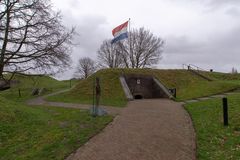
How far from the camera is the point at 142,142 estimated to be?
8406 millimetres

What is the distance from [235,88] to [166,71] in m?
10.1

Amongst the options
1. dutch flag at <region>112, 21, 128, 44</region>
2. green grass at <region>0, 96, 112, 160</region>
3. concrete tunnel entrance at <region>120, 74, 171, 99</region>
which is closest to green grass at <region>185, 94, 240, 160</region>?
green grass at <region>0, 96, 112, 160</region>

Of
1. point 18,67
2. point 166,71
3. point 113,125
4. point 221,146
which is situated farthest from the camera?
point 166,71

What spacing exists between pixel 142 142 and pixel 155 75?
24.1 metres

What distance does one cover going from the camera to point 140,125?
11.2 m

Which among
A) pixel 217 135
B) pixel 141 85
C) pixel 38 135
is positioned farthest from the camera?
pixel 141 85

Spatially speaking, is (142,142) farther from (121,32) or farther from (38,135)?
(121,32)

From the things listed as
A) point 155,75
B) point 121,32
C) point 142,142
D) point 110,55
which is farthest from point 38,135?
point 110,55

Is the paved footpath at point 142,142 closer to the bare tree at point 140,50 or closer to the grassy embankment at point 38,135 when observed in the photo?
the grassy embankment at point 38,135

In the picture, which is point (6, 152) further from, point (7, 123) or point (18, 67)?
point (18, 67)

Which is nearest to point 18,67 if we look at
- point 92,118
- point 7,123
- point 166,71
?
point 7,123

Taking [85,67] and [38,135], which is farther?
[85,67]

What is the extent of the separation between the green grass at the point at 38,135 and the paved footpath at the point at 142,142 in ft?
1.48

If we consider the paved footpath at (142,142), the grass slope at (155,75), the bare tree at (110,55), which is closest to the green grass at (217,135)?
the paved footpath at (142,142)
